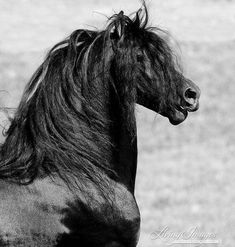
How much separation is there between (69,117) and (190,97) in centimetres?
69

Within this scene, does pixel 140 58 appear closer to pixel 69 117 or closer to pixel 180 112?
pixel 180 112

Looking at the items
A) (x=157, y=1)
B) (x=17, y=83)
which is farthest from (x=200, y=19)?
(x=17, y=83)

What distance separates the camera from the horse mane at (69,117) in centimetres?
502

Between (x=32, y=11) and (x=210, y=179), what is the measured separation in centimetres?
779

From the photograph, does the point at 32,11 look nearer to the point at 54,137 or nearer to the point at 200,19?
the point at 200,19

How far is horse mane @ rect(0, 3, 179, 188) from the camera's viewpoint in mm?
5020

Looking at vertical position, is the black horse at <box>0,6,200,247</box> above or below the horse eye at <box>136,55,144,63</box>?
below

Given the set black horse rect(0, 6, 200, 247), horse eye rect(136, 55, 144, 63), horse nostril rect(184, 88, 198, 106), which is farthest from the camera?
horse nostril rect(184, 88, 198, 106)

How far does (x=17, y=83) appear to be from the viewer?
13.9 metres

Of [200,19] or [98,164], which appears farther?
[200,19]

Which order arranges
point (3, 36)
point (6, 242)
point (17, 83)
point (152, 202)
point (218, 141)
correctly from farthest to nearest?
point (3, 36) → point (17, 83) → point (218, 141) → point (152, 202) → point (6, 242)

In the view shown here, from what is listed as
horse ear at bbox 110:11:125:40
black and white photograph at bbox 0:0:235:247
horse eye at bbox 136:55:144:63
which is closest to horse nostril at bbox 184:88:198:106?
black and white photograph at bbox 0:0:235:247

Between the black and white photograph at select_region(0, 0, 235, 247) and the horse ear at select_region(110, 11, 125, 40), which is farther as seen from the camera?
the horse ear at select_region(110, 11, 125, 40)

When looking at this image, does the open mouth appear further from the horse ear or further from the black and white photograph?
the horse ear
